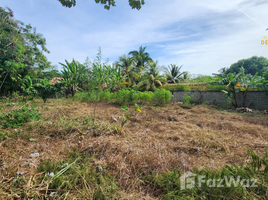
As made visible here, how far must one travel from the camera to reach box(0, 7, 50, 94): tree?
270 inches

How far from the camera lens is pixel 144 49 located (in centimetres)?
2505

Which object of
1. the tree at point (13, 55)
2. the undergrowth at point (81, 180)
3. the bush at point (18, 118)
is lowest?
the undergrowth at point (81, 180)

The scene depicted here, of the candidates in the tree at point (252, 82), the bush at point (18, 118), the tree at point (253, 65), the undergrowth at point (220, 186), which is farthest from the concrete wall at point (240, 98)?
the tree at point (253, 65)

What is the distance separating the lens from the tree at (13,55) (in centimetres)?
685

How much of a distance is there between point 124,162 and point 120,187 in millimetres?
403

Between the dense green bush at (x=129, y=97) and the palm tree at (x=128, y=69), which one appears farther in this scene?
the palm tree at (x=128, y=69)

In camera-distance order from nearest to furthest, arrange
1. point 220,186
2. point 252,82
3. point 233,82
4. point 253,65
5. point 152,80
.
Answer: point 220,186 < point 252,82 < point 233,82 < point 152,80 < point 253,65

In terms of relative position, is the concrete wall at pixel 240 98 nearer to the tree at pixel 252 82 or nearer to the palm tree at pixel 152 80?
the tree at pixel 252 82

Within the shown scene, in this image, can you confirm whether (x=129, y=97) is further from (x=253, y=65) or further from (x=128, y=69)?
(x=253, y=65)

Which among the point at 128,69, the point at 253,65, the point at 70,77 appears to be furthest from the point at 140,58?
the point at 253,65

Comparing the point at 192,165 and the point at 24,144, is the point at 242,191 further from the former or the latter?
the point at 24,144

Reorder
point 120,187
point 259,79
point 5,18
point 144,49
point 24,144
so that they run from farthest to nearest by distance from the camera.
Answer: point 144,49
point 5,18
point 259,79
point 24,144
point 120,187

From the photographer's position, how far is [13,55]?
7363 mm

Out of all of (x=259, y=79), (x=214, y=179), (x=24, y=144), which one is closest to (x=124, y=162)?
(x=214, y=179)
